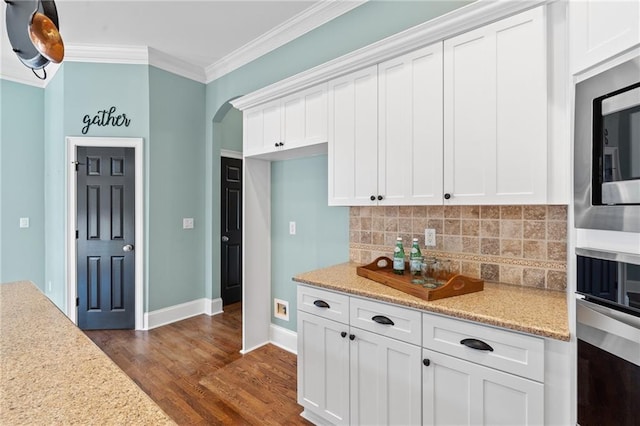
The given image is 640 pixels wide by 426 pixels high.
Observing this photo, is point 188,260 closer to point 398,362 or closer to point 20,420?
point 398,362

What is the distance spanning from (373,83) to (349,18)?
0.90 m

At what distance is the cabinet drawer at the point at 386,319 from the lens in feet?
5.12

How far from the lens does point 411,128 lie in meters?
1.86

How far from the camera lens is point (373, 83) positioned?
202cm

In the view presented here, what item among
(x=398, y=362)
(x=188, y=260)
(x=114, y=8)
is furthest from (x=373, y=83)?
(x=188, y=260)

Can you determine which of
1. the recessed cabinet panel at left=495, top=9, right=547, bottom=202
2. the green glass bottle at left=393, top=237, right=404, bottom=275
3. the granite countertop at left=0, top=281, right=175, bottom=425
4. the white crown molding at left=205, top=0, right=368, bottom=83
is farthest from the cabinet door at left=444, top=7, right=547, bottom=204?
the granite countertop at left=0, top=281, right=175, bottom=425

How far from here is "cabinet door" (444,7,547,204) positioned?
1.46 meters

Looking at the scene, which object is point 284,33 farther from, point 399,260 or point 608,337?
point 608,337

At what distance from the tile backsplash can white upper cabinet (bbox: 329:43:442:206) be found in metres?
0.34

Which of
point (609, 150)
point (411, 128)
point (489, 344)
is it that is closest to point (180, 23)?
point (411, 128)

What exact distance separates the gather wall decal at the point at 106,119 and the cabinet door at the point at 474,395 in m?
3.76

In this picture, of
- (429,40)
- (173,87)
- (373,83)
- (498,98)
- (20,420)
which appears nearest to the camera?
(20,420)

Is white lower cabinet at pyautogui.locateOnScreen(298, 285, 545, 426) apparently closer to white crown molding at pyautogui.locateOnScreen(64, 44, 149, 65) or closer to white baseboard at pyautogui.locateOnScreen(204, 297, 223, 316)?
white baseboard at pyautogui.locateOnScreen(204, 297, 223, 316)

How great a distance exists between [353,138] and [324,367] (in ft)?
4.74
